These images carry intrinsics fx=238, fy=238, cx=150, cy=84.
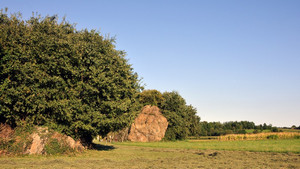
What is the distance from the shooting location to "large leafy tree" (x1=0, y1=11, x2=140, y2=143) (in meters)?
20.6

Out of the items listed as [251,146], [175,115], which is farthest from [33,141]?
[175,115]

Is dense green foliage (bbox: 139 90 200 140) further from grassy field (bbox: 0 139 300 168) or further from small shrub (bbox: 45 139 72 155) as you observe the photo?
small shrub (bbox: 45 139 72 155)

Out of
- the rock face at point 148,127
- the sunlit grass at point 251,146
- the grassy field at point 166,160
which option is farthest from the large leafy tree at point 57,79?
the rock face at point 148,127

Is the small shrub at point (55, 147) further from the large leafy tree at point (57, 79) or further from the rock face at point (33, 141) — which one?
the large leafy tree at point (57, 79)

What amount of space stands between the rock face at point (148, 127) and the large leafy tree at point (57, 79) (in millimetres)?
27174

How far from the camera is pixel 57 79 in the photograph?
21.4 metres

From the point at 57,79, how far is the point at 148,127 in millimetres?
34316

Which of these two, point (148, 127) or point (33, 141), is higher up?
point (148, 127)

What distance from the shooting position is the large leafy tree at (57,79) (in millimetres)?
20594

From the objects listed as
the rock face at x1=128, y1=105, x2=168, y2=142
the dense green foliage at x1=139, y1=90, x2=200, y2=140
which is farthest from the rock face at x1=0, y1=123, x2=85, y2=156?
the dense green foliage at x1=139, y1=90, x2=200, y2=140

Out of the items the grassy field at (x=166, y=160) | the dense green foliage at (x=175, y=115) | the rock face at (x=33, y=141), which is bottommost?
the grassy field at (x=166, y=160)

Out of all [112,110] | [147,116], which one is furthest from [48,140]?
[147,116]

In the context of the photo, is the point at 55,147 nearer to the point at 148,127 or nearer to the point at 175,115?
the point at 148,127

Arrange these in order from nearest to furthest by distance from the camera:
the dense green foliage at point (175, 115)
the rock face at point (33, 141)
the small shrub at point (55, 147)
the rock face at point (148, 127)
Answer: the rock face at point (33, 141), the small shrub at point (55, 147), the rock face at point (148, 127), the dense green foliage at point (175, 115)
